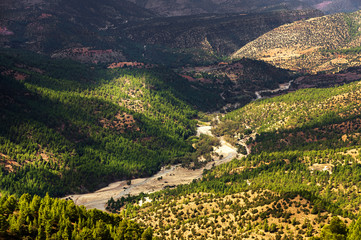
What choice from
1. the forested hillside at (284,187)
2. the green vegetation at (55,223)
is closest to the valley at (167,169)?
the green vegetation at (55,223)

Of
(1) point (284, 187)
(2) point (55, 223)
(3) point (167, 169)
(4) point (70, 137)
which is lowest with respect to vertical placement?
(3) point (167, 169)

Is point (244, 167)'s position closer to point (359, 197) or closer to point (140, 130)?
point (359, 197)

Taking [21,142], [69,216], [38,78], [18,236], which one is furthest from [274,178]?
[38,78]

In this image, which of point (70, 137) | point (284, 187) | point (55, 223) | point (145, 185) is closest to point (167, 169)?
point (145, 185)

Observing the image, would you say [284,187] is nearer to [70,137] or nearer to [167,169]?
[167,169]

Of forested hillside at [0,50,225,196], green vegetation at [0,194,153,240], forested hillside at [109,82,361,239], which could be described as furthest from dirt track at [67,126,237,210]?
green vegetation at [0,194,153,240]

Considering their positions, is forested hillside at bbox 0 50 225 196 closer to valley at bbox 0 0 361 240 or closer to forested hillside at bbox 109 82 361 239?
valley at bbox 0 0 361 240
